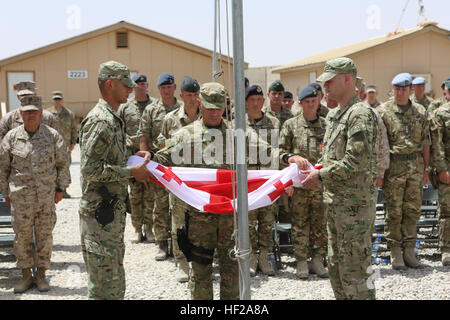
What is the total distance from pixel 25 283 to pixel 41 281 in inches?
7.1

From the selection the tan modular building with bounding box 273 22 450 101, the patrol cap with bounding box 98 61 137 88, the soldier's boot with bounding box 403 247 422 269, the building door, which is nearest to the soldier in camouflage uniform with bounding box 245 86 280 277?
the soldier's boot with bounding box 403 247 422 269

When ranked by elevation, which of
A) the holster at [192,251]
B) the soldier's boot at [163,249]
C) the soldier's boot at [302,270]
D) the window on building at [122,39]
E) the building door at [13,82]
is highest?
the window on building at [122,39]

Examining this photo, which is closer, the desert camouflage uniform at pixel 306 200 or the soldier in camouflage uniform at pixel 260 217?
the desert camouflage uniform at pixel 306 200

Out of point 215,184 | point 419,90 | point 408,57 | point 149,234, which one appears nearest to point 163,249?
point 149,234

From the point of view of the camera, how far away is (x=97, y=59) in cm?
2381

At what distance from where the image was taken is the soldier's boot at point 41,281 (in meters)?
6.09

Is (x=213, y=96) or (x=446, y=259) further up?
(x=213, y=96)

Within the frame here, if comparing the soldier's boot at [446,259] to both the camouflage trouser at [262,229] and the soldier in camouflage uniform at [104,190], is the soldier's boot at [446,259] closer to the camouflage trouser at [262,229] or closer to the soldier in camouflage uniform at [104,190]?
the camouflage trouser at [262,229]

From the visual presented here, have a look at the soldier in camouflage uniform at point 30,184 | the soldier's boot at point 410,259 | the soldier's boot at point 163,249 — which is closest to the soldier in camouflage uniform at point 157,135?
the soldier's boot at point 163,249

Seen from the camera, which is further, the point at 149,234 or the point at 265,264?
the point at 149,234

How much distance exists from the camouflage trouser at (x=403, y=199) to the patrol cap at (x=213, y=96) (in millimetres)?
3395

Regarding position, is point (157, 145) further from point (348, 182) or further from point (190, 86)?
point (348, 182)

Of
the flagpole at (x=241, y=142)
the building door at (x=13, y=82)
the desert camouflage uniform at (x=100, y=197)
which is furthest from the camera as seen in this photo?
the building door at (x=13, y=82)
